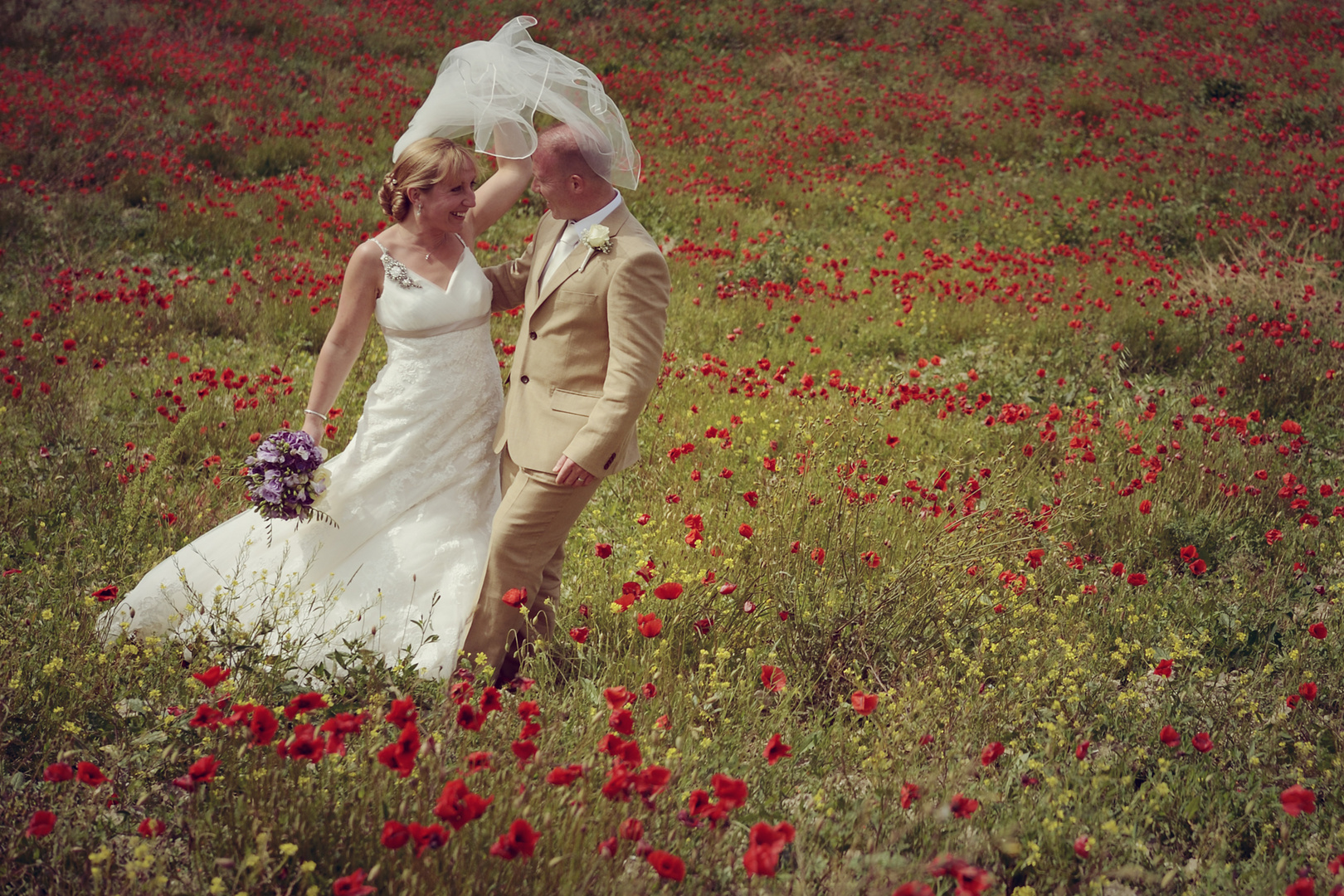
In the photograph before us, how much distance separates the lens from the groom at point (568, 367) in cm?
291

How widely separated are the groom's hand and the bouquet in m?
0.91

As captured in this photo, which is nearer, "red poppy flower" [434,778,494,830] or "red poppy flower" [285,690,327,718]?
"red poppy flower" [434,778,494,830]

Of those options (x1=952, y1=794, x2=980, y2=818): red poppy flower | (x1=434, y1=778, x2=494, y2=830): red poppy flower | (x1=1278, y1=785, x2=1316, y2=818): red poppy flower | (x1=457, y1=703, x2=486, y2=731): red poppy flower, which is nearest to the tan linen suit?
(x1=457, y1=703, x2=486, y2=731): red poppy flower

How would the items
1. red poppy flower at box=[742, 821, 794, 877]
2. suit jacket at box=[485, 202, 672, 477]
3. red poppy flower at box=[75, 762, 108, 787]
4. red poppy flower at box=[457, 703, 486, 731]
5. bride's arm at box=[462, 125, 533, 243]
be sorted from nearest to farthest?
red poppy flower at box=[742, 821, 794, 877], red poppy flower at box=[75, 762, 108, 787], red poppy flower at box=[457, 703, 486, 731], suit jacket at box=[485, 202, 672, 477], bride's arm at box=[462, 125, 533, 243]

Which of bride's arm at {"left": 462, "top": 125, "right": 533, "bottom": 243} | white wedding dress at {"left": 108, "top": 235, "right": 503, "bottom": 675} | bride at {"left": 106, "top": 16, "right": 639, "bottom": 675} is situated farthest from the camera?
bride's arm at {"left": 462, "top": 125, "right": 533, "bottom": 243}

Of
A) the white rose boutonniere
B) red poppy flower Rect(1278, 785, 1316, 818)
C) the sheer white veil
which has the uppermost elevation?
the sheer white veil

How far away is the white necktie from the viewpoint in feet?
10.0

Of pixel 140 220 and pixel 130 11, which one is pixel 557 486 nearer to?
pixel 140 220

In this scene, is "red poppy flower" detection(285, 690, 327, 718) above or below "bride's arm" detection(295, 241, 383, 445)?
below

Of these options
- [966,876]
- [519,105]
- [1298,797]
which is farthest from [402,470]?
[1298,797]

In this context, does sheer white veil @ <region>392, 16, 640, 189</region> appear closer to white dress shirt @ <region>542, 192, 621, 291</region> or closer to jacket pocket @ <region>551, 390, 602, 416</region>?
white dress shirt @ <region>542, 192, 621, 291</region>

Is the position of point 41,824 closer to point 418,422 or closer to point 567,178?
point 418,422

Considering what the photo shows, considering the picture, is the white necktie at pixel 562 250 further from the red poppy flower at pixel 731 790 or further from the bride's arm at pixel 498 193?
the red poppy flower at pixel 731 790

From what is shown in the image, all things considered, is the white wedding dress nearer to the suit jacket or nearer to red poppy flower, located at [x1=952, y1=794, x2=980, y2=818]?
the suit jacket
